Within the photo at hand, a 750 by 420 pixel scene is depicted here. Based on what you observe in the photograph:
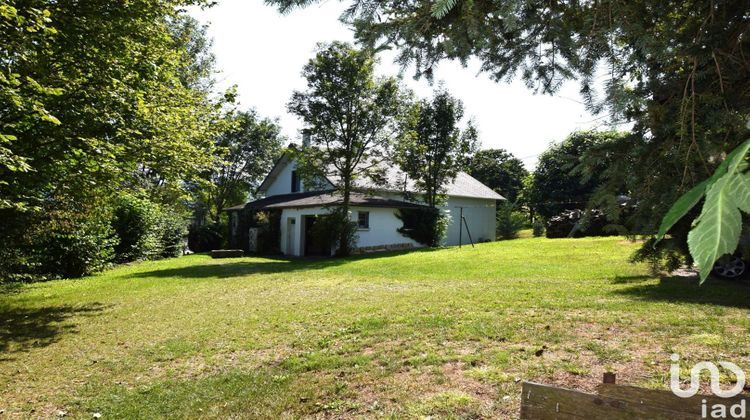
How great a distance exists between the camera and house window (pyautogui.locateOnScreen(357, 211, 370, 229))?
77.7ft

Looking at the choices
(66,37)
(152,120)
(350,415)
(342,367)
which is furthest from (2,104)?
(350,415)

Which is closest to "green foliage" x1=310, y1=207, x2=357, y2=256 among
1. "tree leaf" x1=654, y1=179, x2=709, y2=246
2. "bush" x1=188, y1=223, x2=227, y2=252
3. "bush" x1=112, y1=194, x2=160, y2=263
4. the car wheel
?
"bush" x1=112, y1=194, x2=160, y2=263

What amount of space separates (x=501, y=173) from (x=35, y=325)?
170 feet

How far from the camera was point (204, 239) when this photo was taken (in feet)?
97.8

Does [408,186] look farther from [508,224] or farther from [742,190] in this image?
[742,190]

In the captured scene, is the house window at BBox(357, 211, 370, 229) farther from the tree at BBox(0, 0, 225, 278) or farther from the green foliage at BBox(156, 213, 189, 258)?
the tree at BBox(0, 0, 225, 278)

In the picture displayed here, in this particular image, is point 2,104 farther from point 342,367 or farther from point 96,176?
point 342,367

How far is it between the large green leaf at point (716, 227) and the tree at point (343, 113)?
21215 millimetres

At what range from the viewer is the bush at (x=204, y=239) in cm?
2980

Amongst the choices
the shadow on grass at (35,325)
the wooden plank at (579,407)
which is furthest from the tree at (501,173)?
the wooden plank at (579,407)

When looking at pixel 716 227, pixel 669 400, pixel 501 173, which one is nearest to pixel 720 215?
pixel 716 227

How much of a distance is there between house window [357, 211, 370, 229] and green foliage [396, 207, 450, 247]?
218 centimetres

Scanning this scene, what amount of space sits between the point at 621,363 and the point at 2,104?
33.4 feet

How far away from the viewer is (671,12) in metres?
3.39
